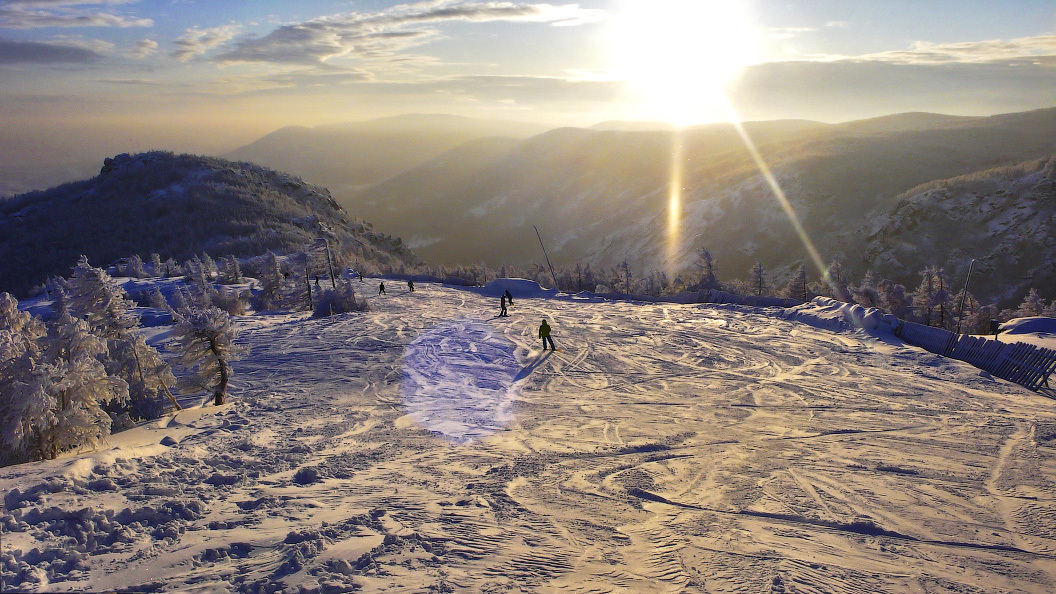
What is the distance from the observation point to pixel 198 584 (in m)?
5.94

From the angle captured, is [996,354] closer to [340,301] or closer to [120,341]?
[120,341]

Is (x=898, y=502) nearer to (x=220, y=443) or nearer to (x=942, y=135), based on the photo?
(x=220, y=443)

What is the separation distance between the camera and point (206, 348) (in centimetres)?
1432

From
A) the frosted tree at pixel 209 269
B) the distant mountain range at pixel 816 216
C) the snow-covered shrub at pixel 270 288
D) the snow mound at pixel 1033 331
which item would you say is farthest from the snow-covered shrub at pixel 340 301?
the distant mountain range at pixel 816 216

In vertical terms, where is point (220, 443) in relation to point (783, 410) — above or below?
above

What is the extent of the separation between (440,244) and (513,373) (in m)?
175

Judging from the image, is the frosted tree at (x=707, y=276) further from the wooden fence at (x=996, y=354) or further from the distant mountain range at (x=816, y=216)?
the distant mountain range at (x=816, y=216)

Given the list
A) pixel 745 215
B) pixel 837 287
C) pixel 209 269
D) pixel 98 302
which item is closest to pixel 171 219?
pixel 209 269

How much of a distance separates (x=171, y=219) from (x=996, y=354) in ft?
377

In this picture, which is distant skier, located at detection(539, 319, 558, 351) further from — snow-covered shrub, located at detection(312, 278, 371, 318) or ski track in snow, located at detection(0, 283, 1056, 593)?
snow-covered shrub, located at detection(312, 278, 371, 318)

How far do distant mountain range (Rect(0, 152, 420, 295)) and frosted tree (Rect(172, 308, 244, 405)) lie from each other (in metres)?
69.0

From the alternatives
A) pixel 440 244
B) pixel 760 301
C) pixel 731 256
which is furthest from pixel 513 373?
pixel 440 244

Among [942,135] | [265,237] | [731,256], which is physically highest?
[942,135]

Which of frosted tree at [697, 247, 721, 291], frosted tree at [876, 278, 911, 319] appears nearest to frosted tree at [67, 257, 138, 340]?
frosted tree at [697, 247, 721, 291]
